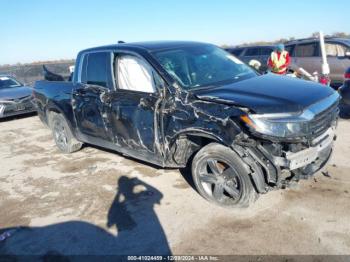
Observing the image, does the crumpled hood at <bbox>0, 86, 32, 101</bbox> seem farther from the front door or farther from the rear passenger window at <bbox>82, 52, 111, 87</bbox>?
the front door

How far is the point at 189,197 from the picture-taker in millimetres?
4160

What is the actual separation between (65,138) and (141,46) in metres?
2.72

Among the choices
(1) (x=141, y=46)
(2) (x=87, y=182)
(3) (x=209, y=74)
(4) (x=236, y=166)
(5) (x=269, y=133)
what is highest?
(1) (x=141, y=46)

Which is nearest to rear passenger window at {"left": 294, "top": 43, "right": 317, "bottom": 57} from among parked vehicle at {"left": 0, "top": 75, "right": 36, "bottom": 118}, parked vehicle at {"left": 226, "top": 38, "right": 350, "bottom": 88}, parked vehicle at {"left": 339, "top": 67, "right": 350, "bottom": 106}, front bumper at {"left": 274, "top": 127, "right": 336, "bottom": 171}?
parked vehicle at {"left": 226, "top": 38, "right": 350, "bottom": 88}

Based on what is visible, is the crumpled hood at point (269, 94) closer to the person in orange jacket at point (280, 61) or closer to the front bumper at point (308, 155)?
the front bumper at point (308, 155)

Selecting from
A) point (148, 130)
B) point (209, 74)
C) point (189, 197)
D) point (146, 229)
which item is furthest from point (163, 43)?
point (146, 229)

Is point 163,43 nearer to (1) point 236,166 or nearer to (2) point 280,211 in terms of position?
(1) point 236,166

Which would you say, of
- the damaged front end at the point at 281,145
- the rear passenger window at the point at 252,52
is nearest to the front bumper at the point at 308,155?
the damaged front end at the point at 281,145

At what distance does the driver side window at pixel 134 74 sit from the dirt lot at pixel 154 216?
134 centimetres

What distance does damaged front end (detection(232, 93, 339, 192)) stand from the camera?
3.15 metres

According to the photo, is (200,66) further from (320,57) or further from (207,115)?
(320,57)

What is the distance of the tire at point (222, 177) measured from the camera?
138 inches

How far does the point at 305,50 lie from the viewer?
37.0ft

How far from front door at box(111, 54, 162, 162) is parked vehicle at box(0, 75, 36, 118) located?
6.62 metres
